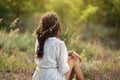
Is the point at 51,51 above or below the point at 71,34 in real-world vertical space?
below

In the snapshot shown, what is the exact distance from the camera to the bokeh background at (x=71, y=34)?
8.34 meters

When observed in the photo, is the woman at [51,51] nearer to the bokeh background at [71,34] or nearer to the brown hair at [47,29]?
the brown hair at [47,29]

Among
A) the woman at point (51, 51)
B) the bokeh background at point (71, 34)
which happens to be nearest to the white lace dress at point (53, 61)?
the woman at point (51, 51)

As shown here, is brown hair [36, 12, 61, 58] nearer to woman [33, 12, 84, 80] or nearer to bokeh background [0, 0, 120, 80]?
woman [33, 12, 84, 80]

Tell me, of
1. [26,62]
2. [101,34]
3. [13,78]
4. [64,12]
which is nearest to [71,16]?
[64,12]

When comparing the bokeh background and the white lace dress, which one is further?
the bokeh background

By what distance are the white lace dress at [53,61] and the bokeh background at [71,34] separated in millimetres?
918

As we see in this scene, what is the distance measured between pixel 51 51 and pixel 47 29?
321 mm

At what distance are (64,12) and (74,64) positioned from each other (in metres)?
12.5

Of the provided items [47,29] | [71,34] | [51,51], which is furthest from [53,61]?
[71,34]

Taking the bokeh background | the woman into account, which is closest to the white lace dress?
the woman

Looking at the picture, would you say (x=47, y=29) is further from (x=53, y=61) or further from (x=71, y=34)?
(x=71, y=34)

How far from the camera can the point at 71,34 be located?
1119 centimetres

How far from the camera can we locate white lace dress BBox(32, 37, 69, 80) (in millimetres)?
6367
